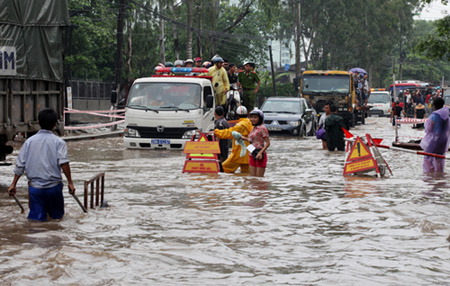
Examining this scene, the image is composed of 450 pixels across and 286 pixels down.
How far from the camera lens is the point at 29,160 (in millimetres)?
9172

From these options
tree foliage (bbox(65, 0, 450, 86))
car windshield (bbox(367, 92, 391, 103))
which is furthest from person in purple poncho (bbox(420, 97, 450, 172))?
car windshield (bbox(367, 92, 391, 103))

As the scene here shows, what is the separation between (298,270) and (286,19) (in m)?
65.3

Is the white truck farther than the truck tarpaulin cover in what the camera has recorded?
Yes

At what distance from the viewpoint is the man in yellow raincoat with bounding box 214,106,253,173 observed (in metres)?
14.5

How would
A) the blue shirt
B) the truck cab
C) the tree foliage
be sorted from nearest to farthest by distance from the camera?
the blue shirt → the truck cab → the tree foliage

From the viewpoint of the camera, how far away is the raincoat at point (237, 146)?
14.5 metres

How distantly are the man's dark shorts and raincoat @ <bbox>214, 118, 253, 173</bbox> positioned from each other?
541 cm

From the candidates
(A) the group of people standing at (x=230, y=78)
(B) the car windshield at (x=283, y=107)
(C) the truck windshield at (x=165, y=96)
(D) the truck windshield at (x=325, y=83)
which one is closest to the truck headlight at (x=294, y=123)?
(B) the car windshield at (x=283, y=107)

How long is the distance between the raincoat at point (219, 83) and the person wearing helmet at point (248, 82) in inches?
44.6

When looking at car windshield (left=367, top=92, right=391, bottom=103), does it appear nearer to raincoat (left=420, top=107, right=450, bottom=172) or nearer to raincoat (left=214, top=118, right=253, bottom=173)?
raincoat (left=420, top=107, right=450, bottom=172)

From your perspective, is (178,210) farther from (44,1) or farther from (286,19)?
(286,19)

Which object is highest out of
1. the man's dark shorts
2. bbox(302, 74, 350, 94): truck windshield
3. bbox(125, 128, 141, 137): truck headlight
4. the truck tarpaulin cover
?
the truck tarpaulin cover

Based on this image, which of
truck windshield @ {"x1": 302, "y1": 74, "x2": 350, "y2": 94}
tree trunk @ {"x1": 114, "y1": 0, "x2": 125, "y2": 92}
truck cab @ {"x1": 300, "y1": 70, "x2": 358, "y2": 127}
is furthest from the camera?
truck windshield @ {"x1": 302, "y1": 74, "x2": 350, "y2": 94}

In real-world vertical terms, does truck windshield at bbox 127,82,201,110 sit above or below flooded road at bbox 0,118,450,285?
above
